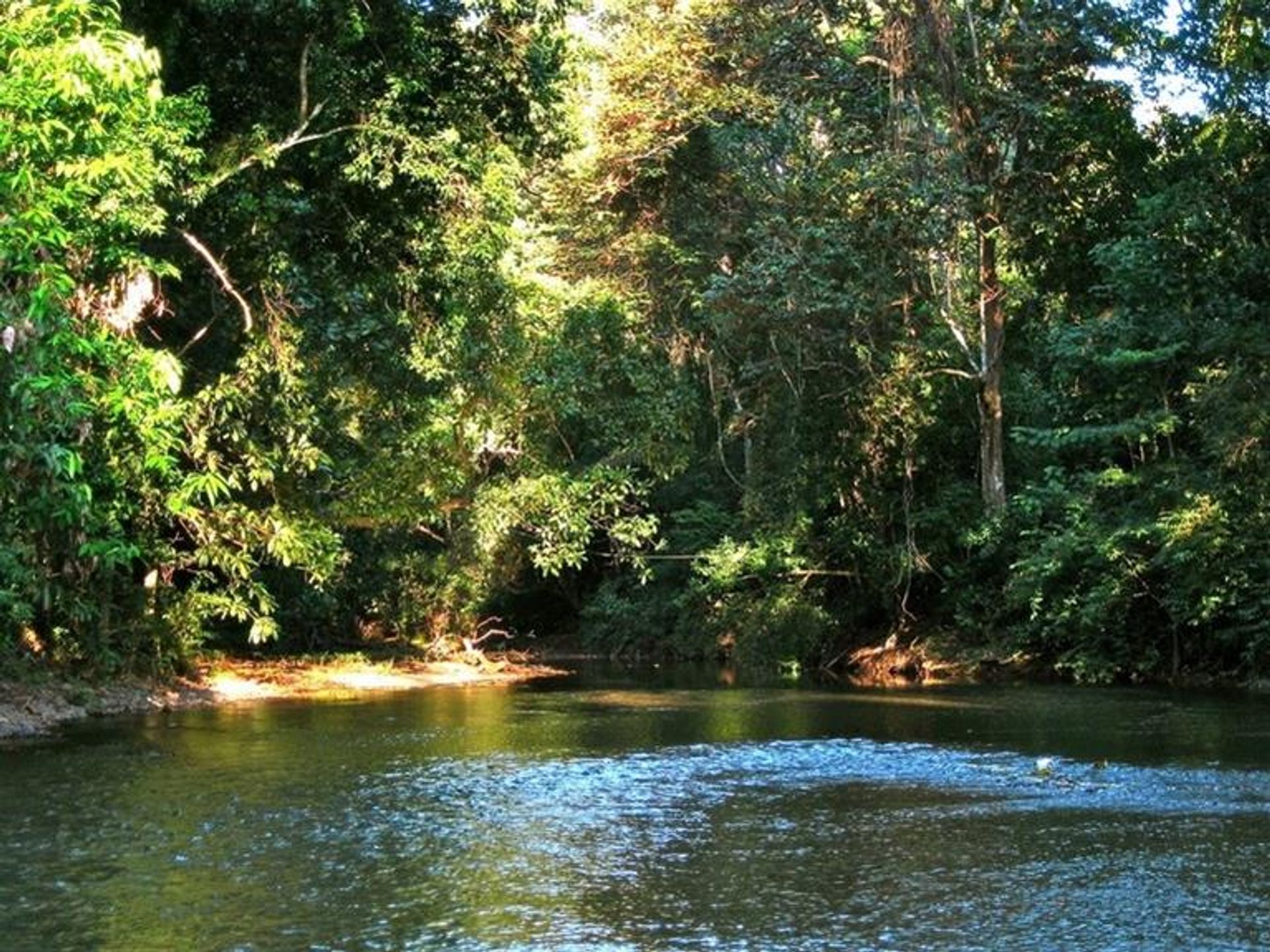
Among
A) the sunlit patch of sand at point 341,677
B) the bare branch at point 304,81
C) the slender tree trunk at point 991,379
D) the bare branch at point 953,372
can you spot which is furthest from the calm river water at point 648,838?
the bare branch at point 953,372

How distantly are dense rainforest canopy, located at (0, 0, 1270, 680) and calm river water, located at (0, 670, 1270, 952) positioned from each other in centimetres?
230

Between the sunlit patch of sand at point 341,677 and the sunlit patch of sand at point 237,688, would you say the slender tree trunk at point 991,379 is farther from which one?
the sunlit patch of sand at point 237,688

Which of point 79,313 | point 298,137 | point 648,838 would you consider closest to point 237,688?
point 79,313

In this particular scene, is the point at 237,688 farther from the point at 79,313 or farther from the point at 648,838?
the point at 648,838

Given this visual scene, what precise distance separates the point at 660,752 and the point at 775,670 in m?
14.6

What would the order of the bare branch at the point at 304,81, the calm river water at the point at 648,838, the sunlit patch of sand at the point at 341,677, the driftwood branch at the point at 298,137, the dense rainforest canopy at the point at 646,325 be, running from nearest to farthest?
1. the calm river water at the point at 648,838
2. the dense rainforest canopy at the point at 646,325
3. the driftwood branch at the point at 298,137
4. the bare branch at the point at 304,81
5. the sunlit patch of sand at the point at 341,677

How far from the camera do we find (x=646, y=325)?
3359 cm

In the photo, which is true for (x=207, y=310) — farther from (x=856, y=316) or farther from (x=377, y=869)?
(x=377, y=869)

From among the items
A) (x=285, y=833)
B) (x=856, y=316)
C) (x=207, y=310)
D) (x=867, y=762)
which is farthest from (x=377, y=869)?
(x=856, y=316)

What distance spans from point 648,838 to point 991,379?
18.8 meters

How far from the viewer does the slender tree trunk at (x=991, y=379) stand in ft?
82.8

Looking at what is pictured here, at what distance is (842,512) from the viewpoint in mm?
27297

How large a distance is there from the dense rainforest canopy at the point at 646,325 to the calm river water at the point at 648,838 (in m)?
2.30

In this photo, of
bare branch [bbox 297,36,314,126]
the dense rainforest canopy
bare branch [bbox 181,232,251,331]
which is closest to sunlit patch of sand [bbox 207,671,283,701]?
the dense rainforest canopy
